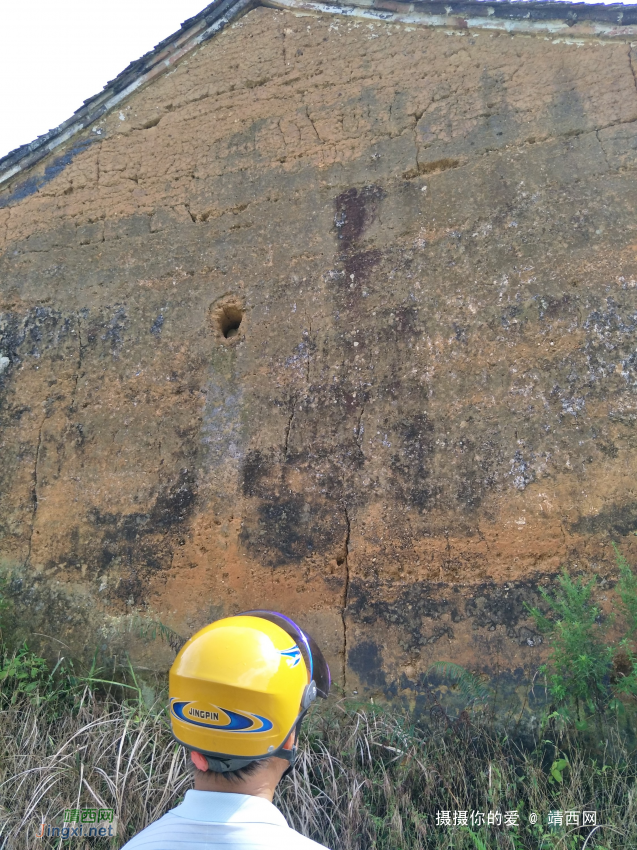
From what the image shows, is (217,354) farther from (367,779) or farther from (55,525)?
(367,779)

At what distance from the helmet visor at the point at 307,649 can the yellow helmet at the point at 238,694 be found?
1.8 inches

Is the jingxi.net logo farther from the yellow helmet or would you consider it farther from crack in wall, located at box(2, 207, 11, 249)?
crack in wall, located at box(2, 207, 11, 249)

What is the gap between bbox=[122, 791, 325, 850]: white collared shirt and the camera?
1436 millimetres

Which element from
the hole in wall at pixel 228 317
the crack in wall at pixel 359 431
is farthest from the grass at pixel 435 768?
the hole in wall at pixel 228 317

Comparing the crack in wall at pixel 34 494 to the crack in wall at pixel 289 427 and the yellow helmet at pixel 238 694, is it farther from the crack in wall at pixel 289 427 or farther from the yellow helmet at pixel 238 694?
the yellow helmet at pixel 238 694

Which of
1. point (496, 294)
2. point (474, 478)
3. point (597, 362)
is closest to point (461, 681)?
point (474, 478)

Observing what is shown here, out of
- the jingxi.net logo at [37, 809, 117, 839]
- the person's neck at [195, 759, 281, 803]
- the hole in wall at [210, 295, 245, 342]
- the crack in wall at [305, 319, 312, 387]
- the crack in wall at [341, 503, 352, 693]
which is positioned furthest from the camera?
the hole in wall at [210, 295, 245, 342]

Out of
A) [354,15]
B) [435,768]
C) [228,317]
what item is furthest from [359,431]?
[354,15]

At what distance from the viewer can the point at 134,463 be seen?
193 inches

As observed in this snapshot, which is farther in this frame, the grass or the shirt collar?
the grass

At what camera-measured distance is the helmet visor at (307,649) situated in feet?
6.19

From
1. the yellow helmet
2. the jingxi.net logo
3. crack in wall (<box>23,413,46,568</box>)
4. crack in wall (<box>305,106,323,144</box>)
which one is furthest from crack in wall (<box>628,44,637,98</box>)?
the jingxi.net logo

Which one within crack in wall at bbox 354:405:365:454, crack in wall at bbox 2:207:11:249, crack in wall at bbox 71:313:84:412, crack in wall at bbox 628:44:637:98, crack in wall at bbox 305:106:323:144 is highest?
crack in wall at bbox 2:207:11:249

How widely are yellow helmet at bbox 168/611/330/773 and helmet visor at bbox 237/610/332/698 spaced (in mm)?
45
